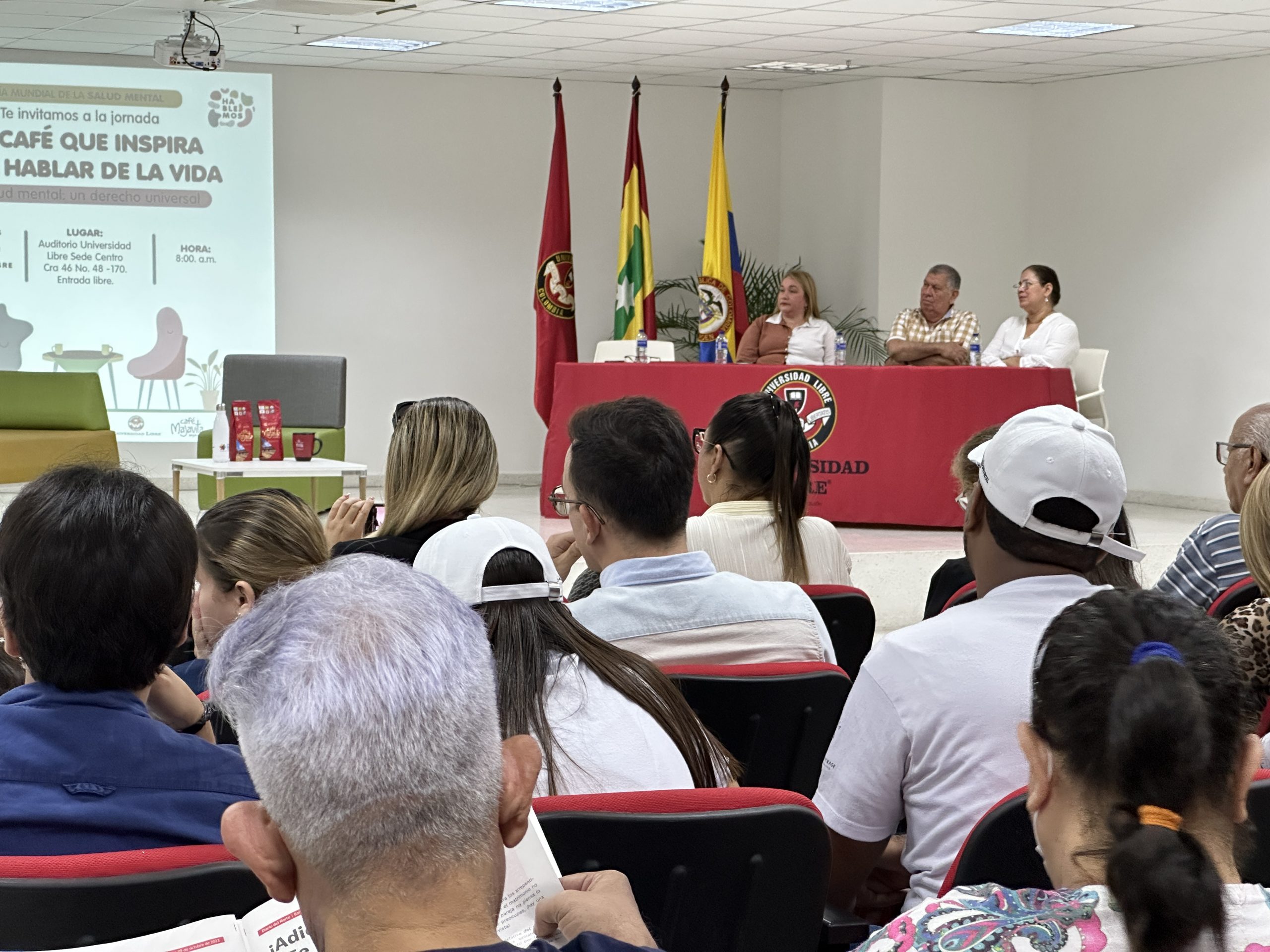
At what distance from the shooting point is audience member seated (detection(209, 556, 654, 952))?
0.87 m

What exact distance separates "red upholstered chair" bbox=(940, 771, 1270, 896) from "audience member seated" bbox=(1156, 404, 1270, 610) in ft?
4.47

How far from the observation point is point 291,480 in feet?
26.1

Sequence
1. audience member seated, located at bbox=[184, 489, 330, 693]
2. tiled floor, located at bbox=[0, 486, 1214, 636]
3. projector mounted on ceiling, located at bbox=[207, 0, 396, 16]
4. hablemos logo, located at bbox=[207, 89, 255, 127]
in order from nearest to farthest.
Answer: audience member seated, located at bbox=[184, 489, 330, 693]
tiled floor, located at bbox=[0, 486, 1214, 636]
projector mounted on ceiling, located at bbox=[207, 0, 396, 16]
hablemos logo, located at bbox=[207, 89, 255, 127]

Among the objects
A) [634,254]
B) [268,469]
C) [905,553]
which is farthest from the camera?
[634,254]

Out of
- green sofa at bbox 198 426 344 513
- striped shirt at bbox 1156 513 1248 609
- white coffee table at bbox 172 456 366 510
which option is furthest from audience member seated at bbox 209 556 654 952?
green sofa at bbox 198 426 344 513

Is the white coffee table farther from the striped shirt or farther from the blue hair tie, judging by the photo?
the blue hair tie

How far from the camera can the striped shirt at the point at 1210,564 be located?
9.54 ft

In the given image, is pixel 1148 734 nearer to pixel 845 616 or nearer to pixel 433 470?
pixel 845 616

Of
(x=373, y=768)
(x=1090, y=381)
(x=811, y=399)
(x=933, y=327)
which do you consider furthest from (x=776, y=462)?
(x=1090, y=381)

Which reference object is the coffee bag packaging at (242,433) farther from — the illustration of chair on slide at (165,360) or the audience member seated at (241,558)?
the audience member seated at (241,558)

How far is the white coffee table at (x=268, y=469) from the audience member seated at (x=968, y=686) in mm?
4865

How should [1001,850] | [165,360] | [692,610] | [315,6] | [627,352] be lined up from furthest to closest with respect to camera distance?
[165,360]
[627,352]
[315,6]
[692,610]
[1001,850]

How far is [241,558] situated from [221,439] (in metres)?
4.53

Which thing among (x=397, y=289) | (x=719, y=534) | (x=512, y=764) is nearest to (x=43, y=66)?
(x=397, y=289)
